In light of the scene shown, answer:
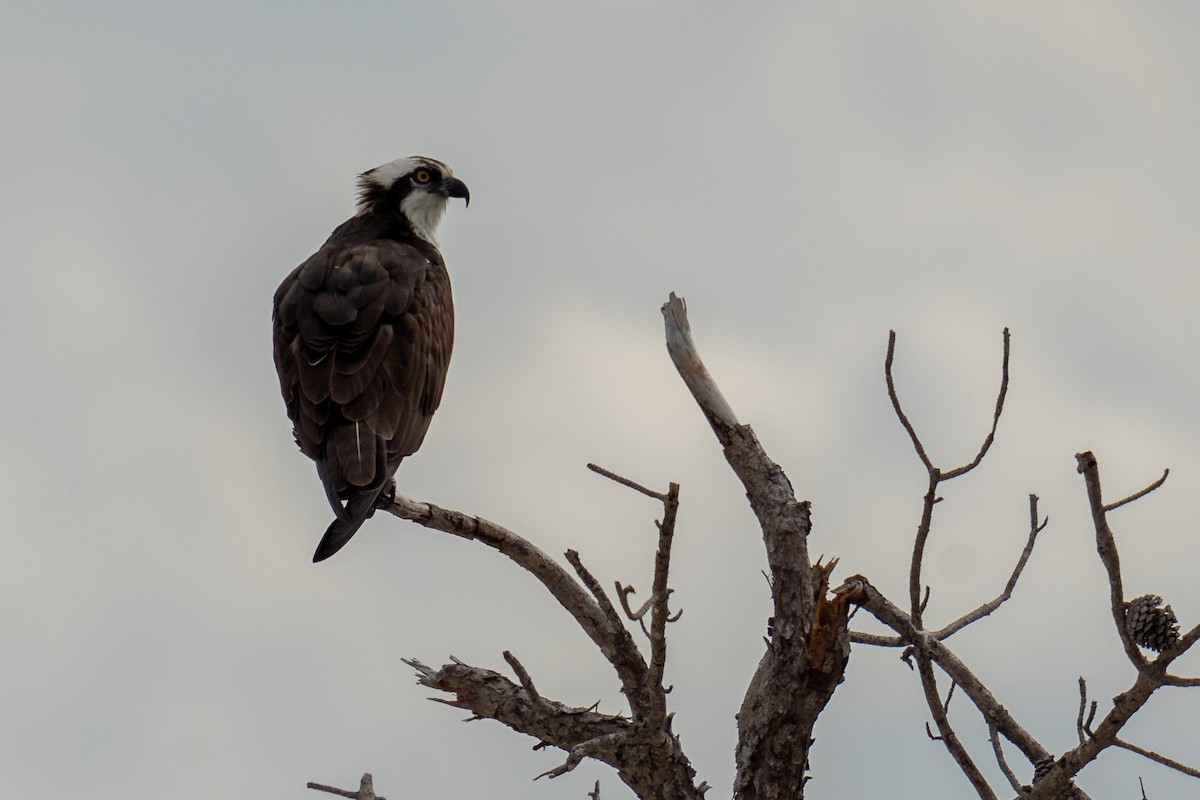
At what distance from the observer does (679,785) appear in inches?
246

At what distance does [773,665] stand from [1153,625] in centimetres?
156

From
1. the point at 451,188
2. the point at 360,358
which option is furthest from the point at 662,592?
the point at 451,188

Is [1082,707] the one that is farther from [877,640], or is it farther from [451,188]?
[451,188]

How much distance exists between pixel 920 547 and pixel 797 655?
74 cm

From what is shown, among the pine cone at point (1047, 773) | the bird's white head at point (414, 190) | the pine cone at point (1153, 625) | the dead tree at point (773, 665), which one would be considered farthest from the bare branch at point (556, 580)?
the bird's white head at point (414, 190)

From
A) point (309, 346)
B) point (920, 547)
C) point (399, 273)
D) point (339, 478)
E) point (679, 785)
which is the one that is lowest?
point (679, 785)

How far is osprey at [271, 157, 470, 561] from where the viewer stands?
7.12 meters

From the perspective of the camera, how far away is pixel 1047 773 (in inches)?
222

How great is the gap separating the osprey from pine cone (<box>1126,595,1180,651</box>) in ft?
12.1

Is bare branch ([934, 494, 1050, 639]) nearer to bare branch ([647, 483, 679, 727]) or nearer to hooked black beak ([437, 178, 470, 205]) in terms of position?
bare branch ([647, 483, 679, 727])

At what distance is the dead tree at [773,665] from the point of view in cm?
518

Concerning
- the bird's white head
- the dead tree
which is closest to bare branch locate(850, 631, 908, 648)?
the dead tree

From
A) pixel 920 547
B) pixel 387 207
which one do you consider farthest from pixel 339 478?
pixel 387 207

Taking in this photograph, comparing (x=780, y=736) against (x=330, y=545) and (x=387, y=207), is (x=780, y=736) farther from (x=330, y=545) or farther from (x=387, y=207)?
(x=387, y=207)
